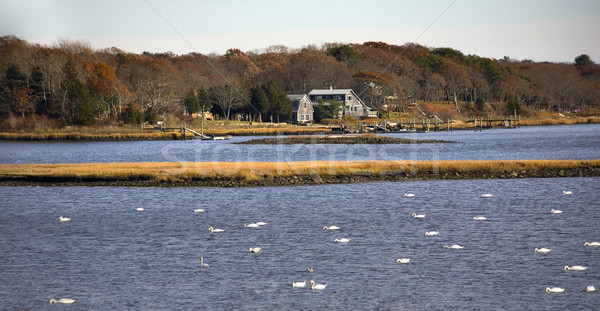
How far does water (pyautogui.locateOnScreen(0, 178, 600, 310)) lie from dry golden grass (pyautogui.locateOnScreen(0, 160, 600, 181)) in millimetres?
5555

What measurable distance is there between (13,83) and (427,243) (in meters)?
108

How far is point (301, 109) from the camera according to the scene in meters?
150

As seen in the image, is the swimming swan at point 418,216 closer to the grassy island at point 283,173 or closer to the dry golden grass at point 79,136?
the grassy island at point 283,173

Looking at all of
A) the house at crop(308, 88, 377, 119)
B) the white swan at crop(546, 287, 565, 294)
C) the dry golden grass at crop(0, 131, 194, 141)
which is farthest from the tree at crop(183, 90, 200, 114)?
the white swan at crop(546, 287, 565, 294)

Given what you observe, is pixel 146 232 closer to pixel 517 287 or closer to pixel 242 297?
pixel 242 297

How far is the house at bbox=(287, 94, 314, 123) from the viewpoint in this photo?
149125 mm

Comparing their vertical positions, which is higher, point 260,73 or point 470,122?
point 260,73

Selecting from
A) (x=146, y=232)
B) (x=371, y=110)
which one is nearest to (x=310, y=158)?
(x=146, y=232)

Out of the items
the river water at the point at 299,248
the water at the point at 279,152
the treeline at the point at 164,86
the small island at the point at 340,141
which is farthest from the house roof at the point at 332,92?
the river water at the point at 299,248

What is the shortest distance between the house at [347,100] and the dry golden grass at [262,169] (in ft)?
321

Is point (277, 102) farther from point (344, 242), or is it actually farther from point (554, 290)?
point (554, 290)

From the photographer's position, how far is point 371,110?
166 metres

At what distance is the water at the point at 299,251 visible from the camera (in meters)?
23.3

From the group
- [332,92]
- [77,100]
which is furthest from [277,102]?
[77,100]
